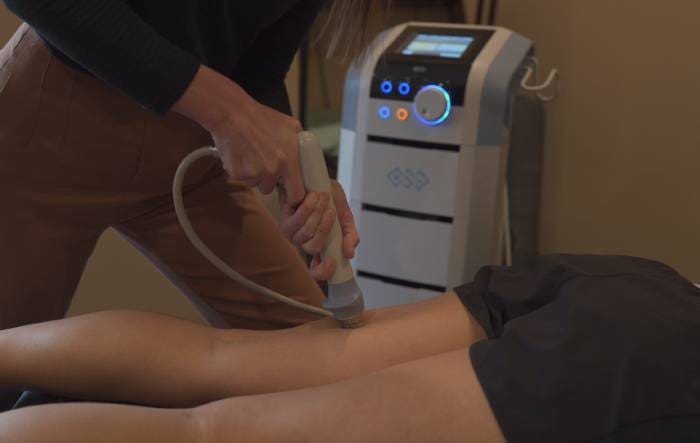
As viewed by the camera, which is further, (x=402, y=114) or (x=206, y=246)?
(x=402, y=114)

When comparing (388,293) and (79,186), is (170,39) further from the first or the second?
(388,293)

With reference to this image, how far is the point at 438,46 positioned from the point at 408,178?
34cm

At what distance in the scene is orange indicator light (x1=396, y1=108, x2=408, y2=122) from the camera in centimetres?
180

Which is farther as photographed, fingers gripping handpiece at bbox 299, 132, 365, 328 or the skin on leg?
fingers gripping handpiece at bbox 299, 132, 365, 328

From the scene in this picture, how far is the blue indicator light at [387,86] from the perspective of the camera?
181cm

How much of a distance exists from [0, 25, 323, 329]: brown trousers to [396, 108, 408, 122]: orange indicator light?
2.34 feet

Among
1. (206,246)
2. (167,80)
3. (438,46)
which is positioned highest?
(438,46)

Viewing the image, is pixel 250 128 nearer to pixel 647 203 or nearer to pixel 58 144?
pixel 58 144

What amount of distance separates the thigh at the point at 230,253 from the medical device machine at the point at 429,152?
0.63 meters

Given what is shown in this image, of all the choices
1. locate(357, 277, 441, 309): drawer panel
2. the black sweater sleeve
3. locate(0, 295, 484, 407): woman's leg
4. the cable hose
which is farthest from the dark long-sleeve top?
→ locate(357, 277, 441, 309): drawer panel

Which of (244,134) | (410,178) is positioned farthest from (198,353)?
(410,178)

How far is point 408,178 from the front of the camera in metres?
1.82

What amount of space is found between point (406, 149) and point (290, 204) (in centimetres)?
90

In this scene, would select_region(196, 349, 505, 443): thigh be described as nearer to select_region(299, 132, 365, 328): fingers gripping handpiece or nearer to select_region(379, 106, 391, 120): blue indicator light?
select_region(299, 132, 365, 328): fingers gripping handpiece
